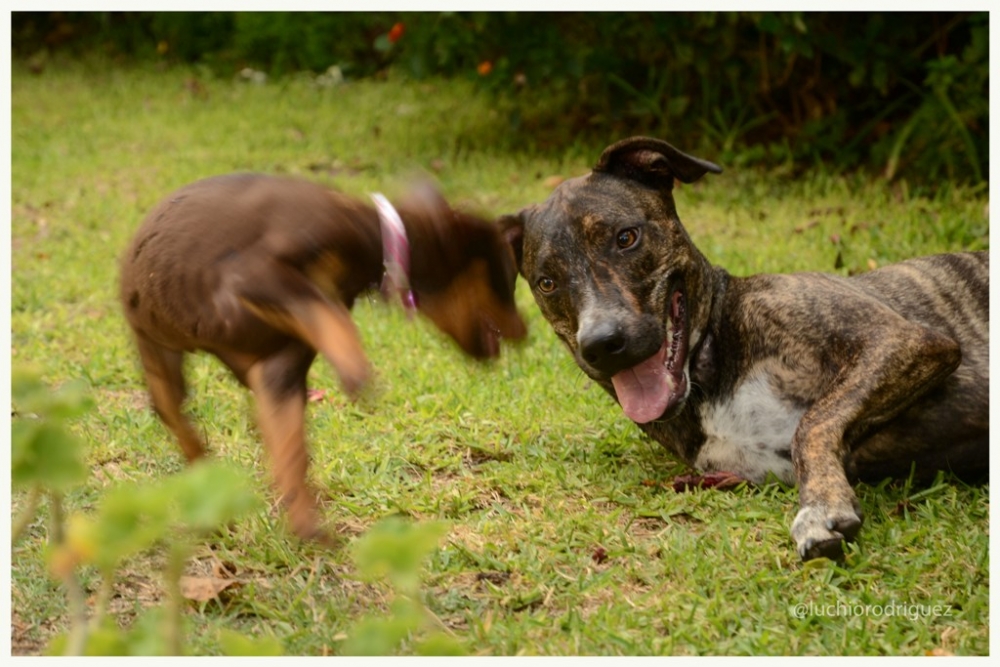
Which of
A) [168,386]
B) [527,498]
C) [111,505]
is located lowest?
[527,498]

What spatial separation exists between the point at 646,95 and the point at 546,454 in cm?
545

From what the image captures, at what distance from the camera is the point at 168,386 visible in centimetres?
366

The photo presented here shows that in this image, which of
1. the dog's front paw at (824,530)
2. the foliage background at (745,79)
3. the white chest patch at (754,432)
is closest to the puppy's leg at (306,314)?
the dog's front paw at (824,530)

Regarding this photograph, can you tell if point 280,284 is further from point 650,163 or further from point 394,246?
point 650,163

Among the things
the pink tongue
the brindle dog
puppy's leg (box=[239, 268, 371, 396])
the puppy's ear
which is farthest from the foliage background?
puppy's leg (box=[239, 268, 371, 396])

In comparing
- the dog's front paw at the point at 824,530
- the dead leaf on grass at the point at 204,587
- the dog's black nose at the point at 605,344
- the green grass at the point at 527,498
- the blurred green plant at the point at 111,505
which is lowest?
the green grass at the point at 527,498

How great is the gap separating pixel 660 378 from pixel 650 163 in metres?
0.80

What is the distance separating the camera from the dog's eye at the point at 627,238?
4027 mm

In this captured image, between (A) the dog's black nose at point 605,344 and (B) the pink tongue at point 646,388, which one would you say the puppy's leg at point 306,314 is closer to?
(A) the dog's black nose at point 605,344

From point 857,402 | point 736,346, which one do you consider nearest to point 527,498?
point 736,346

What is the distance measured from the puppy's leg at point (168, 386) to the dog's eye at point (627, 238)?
1502mm

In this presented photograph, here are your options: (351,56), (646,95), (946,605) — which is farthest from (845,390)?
(351,56)

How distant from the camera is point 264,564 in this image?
3.43 metres

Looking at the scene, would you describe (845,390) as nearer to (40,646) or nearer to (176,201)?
(176,201)
